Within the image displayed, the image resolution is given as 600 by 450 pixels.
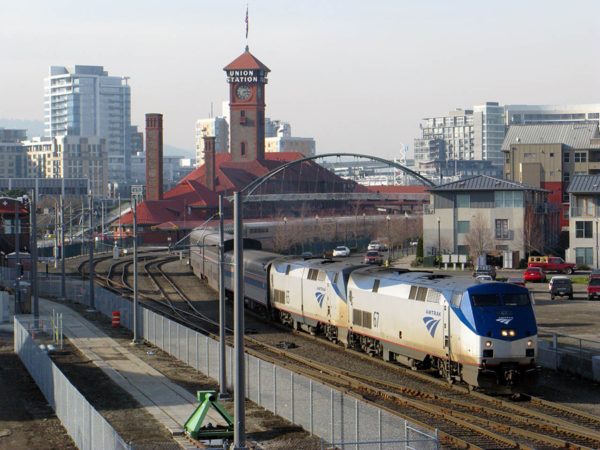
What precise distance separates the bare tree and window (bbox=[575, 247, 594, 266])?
790cm

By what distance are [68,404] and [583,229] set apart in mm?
76793

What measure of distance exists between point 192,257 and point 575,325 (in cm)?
4808

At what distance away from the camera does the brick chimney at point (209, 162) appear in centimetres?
18681

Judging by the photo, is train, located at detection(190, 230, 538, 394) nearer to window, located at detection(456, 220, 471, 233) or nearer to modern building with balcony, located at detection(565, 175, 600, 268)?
modern building with balcony, located at detection(565, 175, 600, 268)

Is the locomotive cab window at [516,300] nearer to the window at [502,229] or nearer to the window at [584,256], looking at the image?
the window at [584,256]

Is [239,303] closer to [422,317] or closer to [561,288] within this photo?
[422,317]

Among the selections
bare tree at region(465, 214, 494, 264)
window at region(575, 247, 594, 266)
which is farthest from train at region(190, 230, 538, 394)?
window at region(575, 247, 594, 266)

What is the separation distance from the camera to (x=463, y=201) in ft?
359

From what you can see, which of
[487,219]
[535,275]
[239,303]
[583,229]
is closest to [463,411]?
[239,303]

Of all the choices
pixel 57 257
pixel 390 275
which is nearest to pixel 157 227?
pixel 57 257

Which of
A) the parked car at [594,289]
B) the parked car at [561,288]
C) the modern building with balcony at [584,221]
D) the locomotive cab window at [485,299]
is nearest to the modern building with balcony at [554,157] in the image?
the modern building with balcony at [584,221]

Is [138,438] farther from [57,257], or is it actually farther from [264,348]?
[57,257]

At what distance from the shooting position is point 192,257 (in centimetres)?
9894

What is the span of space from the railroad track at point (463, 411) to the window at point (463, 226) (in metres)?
64.0
